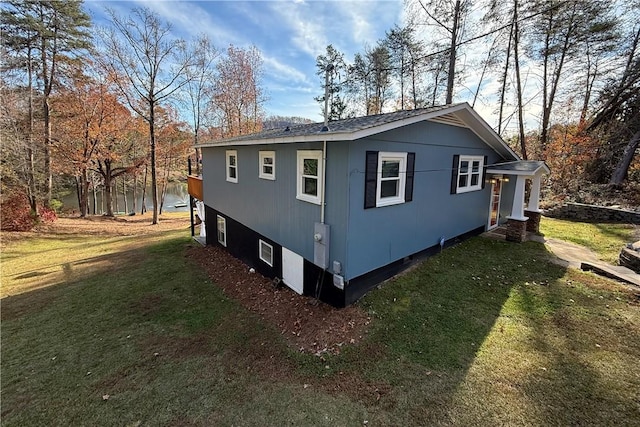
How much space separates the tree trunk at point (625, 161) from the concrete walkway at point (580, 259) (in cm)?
794

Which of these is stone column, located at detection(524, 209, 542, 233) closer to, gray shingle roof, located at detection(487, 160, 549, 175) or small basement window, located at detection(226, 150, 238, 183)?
gray shingle roof, located at detection(487, 160, 549, 175)

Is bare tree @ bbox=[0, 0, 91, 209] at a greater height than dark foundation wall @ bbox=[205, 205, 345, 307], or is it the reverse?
bare tree @ bbox=[0, 0, 91, 209]

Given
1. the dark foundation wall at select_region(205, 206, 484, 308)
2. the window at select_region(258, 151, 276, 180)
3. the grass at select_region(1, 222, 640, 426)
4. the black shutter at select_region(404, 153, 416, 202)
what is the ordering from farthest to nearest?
the window at select_region(258, 151, 276, 180), the black shutter at select_region(404, 153, 416, 202), the dark foundation wall at select_region(205, 206, 484, 308), the grass at select_region(1, 222, 640, 426)

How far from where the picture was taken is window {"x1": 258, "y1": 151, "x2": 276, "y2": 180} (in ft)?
22.0

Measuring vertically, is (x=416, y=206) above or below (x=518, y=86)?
below

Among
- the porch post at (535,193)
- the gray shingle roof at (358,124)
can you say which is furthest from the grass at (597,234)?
the gray shingle roof at (358,124)

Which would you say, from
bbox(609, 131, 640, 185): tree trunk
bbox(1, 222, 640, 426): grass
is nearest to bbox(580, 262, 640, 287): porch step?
bbox(1, 222, 640, 426): grass

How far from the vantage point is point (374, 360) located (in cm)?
414

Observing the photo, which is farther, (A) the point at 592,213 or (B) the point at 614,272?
(A) the point at 592,213

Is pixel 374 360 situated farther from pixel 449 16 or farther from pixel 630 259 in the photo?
pixel 449 16

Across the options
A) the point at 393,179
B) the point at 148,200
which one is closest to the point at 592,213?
the point at 393,179

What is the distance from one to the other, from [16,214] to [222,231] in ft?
35.2

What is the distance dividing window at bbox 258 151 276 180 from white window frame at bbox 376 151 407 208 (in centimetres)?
266

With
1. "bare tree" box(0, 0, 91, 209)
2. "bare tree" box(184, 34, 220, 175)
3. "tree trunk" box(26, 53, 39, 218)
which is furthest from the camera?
"bare tree" box(184, 34, 220, 175)
